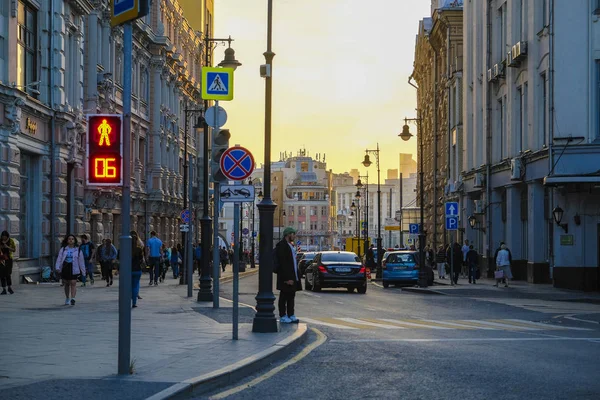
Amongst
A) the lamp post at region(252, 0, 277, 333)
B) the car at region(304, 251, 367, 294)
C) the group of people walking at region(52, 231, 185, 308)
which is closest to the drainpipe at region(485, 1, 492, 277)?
the car at region(304, 251, 367, 294)

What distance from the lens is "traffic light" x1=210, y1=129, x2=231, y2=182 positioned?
18.1m

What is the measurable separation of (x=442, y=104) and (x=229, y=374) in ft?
197

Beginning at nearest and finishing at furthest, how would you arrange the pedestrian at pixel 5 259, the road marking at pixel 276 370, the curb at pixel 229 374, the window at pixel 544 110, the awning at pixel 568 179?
the curb at pixel 229 374, the road marking at pixel 276 370, the pedestrian at pixel 5 259, the awning at pixel 568 179, the window at pixel 544 110

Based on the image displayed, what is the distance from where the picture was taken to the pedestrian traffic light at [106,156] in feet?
37.5

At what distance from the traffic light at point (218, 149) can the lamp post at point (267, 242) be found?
2.24 feet

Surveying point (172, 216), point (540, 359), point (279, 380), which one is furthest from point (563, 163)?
point (172, 216)

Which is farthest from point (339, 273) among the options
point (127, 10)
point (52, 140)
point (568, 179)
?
point (127, 10)

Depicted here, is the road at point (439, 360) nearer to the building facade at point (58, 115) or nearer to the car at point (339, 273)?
the building facade at point (58, 115)

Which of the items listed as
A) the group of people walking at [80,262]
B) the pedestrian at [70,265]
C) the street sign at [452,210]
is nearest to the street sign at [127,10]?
the group of people walking at [80,262]

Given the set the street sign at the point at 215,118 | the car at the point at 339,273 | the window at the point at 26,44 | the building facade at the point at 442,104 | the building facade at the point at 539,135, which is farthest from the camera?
the building facade at the point at 442,104

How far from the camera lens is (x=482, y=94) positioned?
52.6 metres

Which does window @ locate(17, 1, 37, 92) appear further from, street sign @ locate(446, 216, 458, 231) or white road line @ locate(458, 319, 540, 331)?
white road line @ locate(458, 319, 540, 331)

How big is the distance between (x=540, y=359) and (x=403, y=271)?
30080 millimetres

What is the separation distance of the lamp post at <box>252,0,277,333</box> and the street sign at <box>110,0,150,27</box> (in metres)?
6.62
